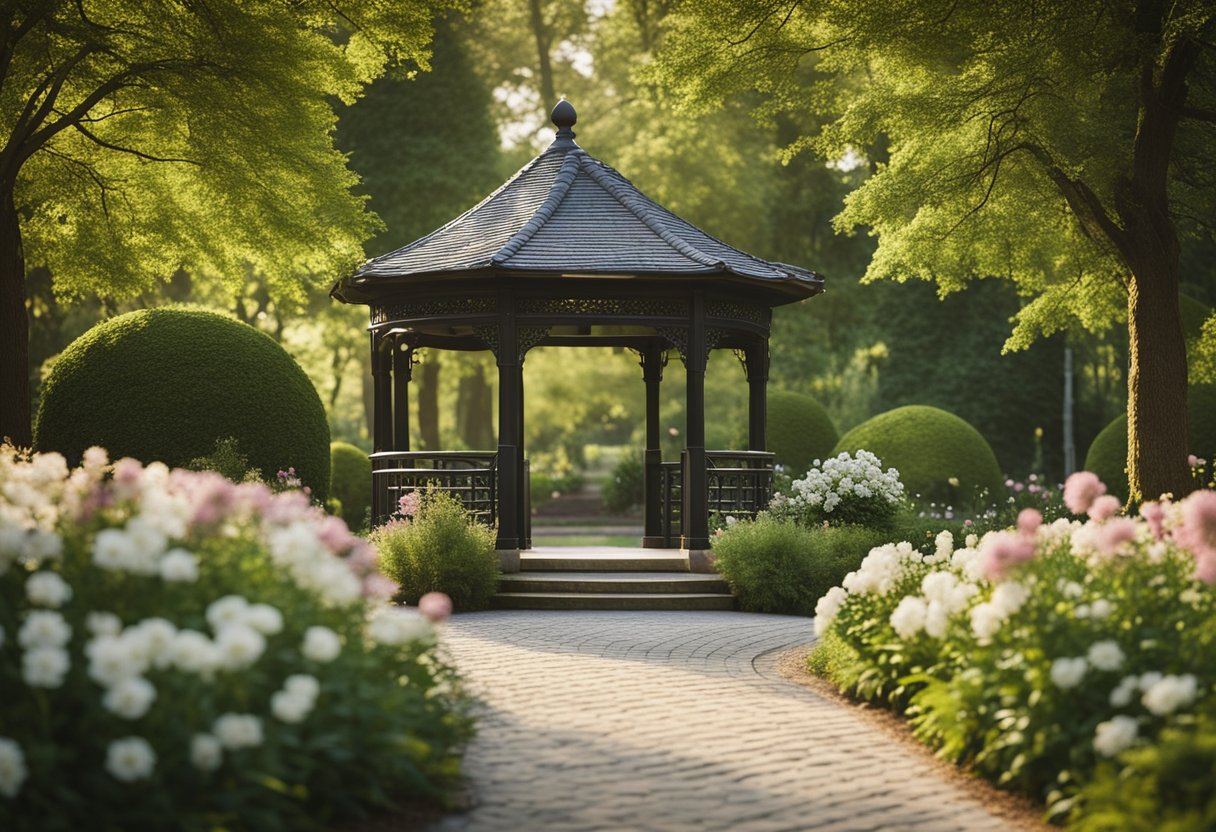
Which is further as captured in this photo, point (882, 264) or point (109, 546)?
point (882, 264)

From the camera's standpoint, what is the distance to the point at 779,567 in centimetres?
1362

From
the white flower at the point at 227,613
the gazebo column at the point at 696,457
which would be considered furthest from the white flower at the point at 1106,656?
the gazebo column at the point at 696,457

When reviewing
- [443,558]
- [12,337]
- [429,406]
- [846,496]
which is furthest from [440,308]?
[429,406]

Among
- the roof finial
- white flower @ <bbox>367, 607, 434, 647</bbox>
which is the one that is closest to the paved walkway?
white flower @ <bbox>367, 607, 434, 647</bbox>

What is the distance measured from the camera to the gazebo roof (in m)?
14.3

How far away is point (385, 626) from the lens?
5.50 metres

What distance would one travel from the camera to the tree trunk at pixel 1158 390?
15930 mm

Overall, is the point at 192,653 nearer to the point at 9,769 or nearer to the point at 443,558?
the point at 9,769

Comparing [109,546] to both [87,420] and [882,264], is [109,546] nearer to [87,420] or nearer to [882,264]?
[87,420]

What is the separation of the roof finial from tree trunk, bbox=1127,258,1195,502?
740 cm

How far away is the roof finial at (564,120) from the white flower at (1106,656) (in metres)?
12.8

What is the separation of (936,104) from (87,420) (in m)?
11.0

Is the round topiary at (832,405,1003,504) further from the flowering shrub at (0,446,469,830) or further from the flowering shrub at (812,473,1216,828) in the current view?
the flowering shrub at (0,446,469,830)

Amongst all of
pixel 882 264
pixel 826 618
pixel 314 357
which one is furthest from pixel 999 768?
pixel 314 357
